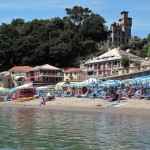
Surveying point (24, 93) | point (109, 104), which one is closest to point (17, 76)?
point (24, 93)

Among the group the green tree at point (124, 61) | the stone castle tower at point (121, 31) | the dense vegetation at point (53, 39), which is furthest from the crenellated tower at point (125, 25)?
the green tree at point (124, 61)

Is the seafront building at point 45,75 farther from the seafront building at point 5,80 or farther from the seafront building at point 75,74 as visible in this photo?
the seafront building at point 5,80

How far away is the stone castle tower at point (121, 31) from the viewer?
154 m

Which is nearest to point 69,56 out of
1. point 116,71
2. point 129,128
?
point 116,71

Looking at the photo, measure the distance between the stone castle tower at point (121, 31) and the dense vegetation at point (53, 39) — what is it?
1171 cm

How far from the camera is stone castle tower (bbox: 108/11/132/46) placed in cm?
15438

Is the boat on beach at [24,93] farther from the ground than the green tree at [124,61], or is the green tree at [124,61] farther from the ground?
the green tree at [124,61]

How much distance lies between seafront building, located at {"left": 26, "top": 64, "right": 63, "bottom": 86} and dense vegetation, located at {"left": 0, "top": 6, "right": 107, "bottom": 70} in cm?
1719

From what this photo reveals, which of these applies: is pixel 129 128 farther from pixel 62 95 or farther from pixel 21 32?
Result: pixel 21 32

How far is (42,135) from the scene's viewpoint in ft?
58.7

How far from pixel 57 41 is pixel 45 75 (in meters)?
27.5

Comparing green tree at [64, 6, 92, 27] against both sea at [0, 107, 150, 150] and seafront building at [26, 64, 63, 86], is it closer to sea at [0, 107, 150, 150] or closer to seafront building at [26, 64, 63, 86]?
seafront building at [26, 64, 63, 86]

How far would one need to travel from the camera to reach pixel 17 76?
342 ft

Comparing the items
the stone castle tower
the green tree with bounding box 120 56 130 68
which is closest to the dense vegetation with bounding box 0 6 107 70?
the stone castle tower
